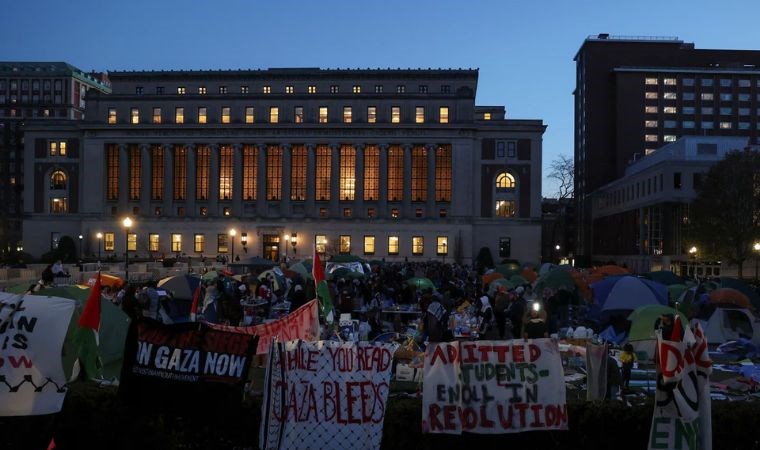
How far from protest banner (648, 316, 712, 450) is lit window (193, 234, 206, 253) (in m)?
83.0

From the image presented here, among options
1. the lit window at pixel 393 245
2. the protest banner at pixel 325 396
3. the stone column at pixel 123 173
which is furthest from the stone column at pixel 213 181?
the protest banner at pixel 325 396

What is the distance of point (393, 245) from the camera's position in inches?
3349

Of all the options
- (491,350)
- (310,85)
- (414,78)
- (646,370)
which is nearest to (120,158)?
(310,85)

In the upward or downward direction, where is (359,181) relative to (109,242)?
upward

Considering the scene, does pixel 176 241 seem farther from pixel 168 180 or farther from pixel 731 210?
pixel 731 210

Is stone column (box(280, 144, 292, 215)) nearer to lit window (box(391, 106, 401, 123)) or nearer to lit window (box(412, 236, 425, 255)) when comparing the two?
lit window (box(391, 106, 401, 123))

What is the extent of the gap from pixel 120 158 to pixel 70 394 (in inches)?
3296

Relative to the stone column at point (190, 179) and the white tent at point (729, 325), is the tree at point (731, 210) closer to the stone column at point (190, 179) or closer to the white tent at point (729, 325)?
the white tent at point (729, 325)

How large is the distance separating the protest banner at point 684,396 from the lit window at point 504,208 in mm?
78778

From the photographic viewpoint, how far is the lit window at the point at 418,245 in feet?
277

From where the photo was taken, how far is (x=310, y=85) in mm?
89375

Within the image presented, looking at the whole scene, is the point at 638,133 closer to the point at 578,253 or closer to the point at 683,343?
the point at 578,253

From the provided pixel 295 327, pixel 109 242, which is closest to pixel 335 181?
pixel 109 242

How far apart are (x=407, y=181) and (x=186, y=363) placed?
7742cm
